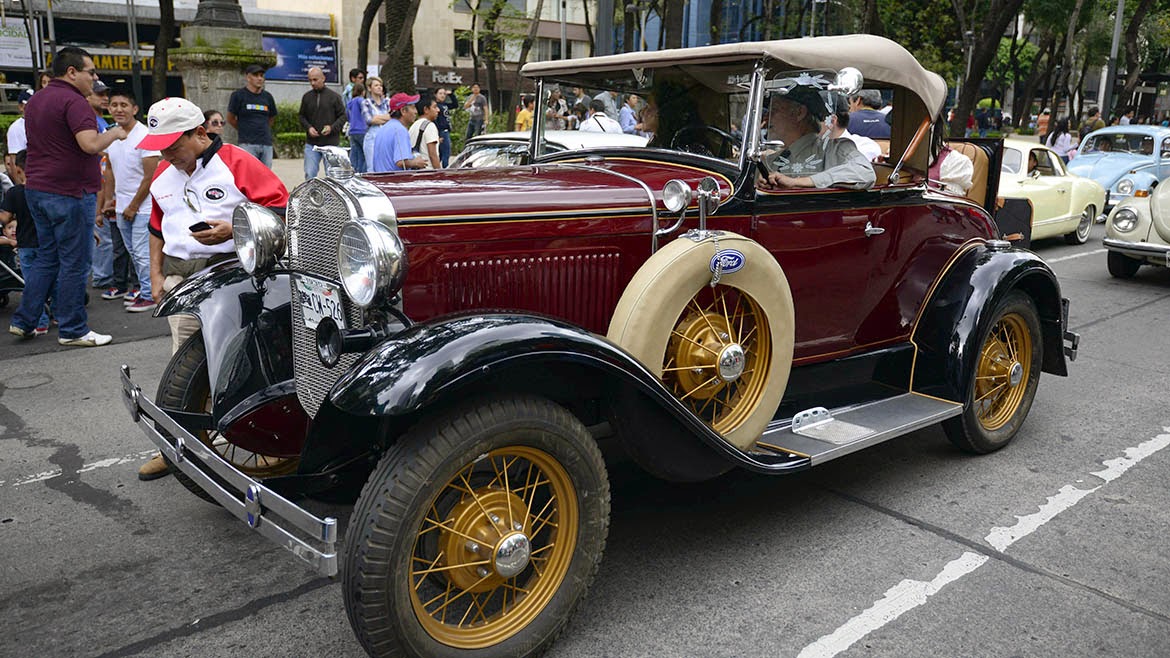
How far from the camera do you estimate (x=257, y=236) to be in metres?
3.43

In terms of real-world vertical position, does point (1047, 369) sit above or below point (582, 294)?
below

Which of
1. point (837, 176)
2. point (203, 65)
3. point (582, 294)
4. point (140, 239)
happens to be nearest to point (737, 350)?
point (582, 294)

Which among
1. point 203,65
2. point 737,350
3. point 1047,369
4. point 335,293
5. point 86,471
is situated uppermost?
point 203,65

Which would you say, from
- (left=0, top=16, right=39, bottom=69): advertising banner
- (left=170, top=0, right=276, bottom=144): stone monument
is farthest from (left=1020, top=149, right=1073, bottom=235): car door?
(left=0, top=16, right=39, bottom=69): advertising banner

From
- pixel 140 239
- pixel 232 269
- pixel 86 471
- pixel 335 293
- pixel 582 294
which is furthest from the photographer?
pixel 140 239

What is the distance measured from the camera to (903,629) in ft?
10.1

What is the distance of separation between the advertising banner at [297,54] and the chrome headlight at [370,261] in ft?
Answer: 124

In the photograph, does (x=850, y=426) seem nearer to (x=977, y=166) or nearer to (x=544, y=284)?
(x=544, y=284)

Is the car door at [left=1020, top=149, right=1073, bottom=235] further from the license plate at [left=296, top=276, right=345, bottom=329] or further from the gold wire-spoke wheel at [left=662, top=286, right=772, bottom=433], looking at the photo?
the license plate at [left=296, top=276, right=345, bottom=329]

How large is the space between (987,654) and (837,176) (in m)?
2.08

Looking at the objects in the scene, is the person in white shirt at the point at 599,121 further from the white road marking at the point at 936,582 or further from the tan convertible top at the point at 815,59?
the white road marking at the point at 936,582

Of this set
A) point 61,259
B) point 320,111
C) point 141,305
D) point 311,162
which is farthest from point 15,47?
point 61,259

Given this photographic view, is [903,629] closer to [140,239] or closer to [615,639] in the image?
[615,639]

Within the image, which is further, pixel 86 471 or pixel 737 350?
pixel 86 471
